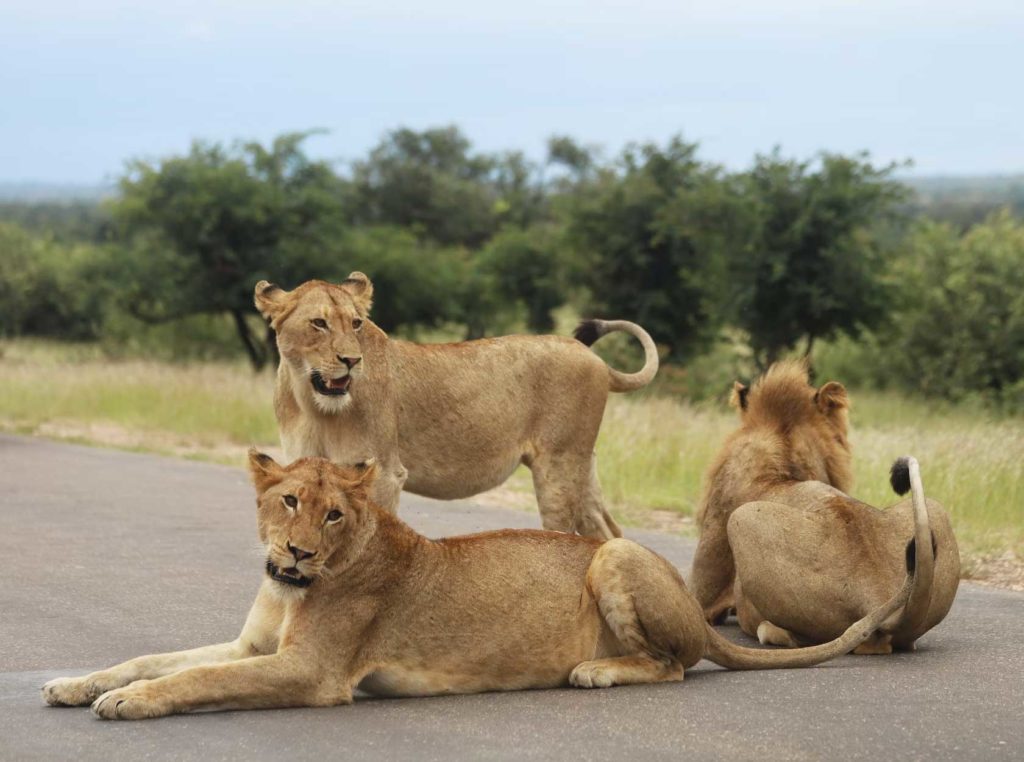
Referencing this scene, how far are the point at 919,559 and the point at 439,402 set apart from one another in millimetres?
2464

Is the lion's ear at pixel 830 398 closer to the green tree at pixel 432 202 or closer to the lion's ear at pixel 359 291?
the lion's ear at pixel 359 291

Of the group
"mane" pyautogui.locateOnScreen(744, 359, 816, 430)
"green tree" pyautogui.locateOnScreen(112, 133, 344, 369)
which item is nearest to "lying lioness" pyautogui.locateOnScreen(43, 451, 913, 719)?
"mane" pyautogui.locateOnScreen(744, 359, 816, 430)

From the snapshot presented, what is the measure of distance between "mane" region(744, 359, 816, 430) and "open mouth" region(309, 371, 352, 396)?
1965 mm

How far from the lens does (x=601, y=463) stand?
43.9 feet

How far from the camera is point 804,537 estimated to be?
645 cm

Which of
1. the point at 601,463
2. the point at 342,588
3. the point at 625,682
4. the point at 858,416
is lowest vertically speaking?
the point at 858,416

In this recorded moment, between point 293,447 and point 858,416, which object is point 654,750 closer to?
point 293,447

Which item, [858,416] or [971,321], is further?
[971,321]

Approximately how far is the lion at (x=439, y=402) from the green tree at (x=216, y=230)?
70.0ft

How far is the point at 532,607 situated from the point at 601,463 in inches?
308

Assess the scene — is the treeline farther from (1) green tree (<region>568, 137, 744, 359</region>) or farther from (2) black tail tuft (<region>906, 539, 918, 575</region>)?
(2) black tail tuft (<region>906, 539, 918, 575</region>)

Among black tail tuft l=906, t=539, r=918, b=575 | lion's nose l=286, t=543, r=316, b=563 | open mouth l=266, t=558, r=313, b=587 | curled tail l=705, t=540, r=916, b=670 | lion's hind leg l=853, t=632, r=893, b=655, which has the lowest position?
lion's hind leg l=853, t=632, r=893, b=655

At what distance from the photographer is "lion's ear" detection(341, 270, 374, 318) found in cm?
678

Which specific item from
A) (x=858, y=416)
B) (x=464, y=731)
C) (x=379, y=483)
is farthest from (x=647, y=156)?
(x=464, y=731)
